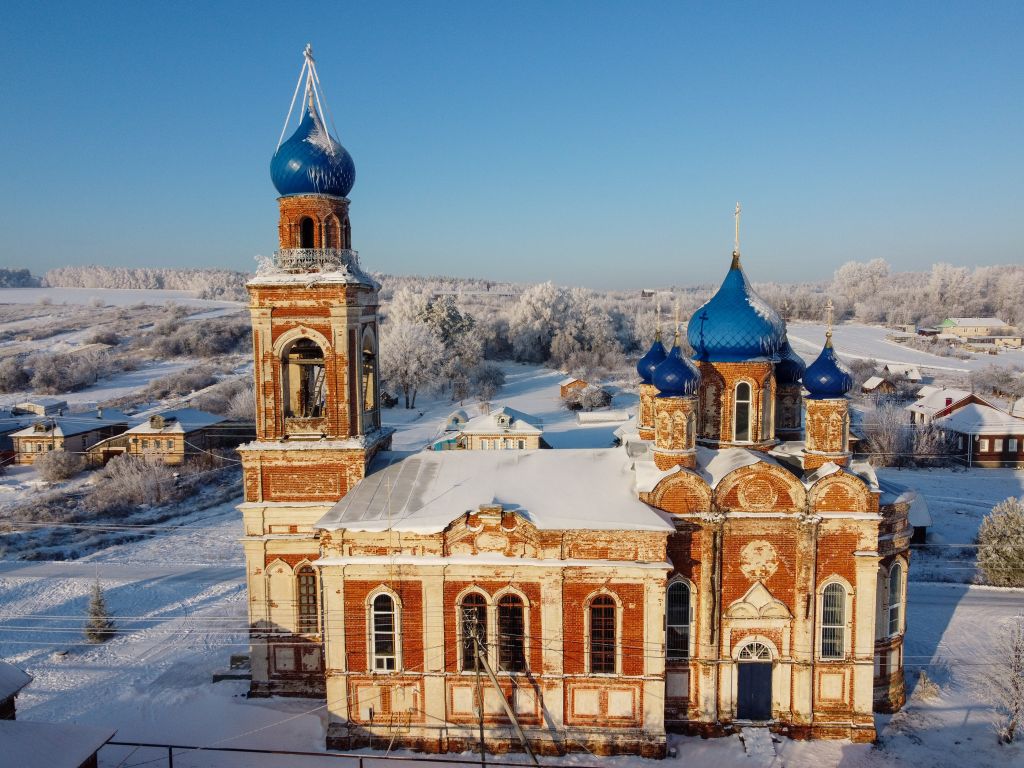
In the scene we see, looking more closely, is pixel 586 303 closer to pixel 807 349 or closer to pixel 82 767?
pixel 807 349

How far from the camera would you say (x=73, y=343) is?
241 feet

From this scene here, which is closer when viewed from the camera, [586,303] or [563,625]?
[563,625]

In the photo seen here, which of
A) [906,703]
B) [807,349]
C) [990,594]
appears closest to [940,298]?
[807,349]

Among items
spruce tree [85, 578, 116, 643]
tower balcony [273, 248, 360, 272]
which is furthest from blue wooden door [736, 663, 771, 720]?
spruce tree [85, 578, 116, 643]

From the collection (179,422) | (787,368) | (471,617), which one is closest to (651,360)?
(787,368)

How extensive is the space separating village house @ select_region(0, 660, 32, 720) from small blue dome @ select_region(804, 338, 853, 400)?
1382cm

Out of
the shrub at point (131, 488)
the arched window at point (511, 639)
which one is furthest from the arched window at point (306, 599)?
the shrub at point (131, 488)

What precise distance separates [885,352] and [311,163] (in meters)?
68.2

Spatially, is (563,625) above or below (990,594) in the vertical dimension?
above

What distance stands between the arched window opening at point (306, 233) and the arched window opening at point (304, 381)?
1.89 m

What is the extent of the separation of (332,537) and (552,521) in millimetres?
3726

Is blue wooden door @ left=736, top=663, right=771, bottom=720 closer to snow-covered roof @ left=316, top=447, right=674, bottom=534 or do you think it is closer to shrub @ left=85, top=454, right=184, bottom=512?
snow-covered roof @ left=316, top=447, right=674, bottom=534

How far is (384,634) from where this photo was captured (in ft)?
42.4

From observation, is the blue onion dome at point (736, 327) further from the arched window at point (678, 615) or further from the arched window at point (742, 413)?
the arched window at point (678, 615)
